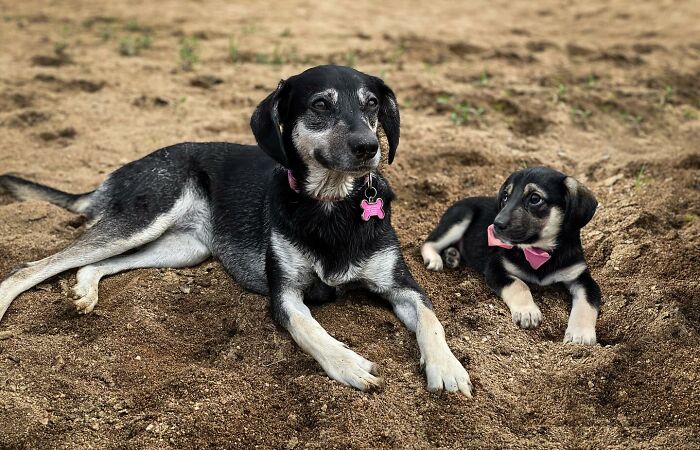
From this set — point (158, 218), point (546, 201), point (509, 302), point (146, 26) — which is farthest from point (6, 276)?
point (146, 26)

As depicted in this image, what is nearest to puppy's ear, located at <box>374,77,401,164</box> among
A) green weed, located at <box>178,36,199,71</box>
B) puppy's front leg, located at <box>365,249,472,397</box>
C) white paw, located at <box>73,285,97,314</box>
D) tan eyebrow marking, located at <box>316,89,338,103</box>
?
tan eyebrow marking, located at <box>316,89,338,103</box>

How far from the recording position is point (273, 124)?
3982 millimetres

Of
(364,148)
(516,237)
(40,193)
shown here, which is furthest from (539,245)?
(40,193)

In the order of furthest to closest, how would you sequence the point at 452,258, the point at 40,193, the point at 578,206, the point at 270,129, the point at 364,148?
the point at 40,193 < the point at 452,258 < the point at 578,206 < the point at 270,129 < the point at 364,148

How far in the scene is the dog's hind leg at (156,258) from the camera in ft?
15.0

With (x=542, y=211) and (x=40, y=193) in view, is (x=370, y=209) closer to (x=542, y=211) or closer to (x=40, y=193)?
(x=542, y=211)

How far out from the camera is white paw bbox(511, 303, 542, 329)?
425 cm

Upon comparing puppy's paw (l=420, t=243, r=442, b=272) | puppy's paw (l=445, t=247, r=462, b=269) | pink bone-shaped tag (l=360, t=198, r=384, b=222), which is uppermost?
pink bone-shaped tag (l=360, t=198, r=384, b=222)

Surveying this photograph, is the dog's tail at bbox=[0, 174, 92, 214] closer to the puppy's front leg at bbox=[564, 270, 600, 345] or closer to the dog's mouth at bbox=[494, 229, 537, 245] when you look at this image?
the dog's mouth at bbox=[494, 229, 537, 245]

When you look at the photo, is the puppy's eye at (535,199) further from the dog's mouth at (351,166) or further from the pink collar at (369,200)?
the dog's mouth at (351,166)

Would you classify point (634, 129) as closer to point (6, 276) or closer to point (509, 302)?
point (509, 302)

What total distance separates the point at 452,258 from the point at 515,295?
2.54ft

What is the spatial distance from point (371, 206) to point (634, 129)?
4155 mm

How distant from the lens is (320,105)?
404 cm
